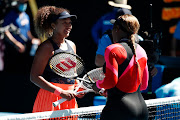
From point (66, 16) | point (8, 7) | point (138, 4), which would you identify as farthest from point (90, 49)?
point (66, 16)

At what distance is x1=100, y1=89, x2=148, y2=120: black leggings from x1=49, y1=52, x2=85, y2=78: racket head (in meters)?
0.49

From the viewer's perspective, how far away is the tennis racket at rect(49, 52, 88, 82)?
3221mm

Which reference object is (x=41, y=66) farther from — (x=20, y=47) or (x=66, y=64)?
(x=20, y=47)

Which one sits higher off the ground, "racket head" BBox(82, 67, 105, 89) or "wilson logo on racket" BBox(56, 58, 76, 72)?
"wilson logo on racket" BBox(56, 58, 76, 72)

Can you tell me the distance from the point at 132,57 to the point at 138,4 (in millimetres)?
3057

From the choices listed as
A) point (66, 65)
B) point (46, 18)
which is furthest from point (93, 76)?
point (46, 18)

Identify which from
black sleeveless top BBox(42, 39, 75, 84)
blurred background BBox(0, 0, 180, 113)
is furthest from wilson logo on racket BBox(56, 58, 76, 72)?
blurred background BBox(0, 0, 180, 113)

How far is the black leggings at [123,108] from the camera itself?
2.90 meters

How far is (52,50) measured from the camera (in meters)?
3.33

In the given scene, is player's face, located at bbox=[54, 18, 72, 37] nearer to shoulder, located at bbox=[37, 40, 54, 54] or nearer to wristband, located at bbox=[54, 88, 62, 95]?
→ shoulder, located at bbox=[37, 40, 54, 54]

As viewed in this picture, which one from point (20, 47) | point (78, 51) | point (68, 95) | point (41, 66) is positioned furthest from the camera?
point (20, 47)

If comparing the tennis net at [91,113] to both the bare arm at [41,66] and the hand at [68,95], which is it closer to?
the hand at [68,95]

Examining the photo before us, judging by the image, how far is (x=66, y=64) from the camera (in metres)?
3.32

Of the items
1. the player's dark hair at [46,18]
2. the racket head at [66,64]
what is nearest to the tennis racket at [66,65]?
the racket head at [66,64]
